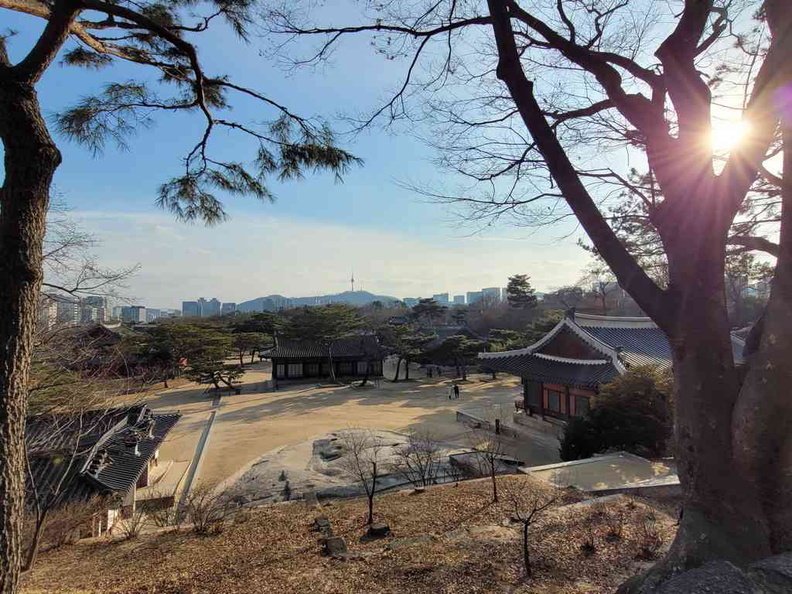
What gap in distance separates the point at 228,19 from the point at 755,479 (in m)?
5.59

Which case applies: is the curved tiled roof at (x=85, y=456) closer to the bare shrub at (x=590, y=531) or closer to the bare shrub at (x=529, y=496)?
the bare shrub at (x=529, y=496)

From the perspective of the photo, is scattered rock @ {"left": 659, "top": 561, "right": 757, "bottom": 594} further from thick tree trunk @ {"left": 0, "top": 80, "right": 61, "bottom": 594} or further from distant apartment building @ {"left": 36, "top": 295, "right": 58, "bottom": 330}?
distant apartment building @ {"left": 36, "top": 295, "right": 58, "bottom": 330}

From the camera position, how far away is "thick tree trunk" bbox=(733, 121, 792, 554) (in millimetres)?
2203

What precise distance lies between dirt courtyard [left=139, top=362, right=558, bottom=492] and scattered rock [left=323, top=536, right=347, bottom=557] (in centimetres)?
793

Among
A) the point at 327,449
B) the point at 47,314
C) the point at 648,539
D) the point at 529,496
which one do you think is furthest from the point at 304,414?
the point at 648,539

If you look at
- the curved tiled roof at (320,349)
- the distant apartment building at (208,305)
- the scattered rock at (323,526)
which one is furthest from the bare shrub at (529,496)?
the distant apartment building at (208,305)

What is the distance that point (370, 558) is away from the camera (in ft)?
14.1

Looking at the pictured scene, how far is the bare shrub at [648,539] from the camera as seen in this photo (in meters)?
3.93

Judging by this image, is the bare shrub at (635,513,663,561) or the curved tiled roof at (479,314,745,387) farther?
the curved tiled roof at (479,314,745,387)

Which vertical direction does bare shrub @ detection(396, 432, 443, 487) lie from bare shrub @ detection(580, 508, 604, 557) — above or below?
below

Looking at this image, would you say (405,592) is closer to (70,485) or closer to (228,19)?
(228,19)

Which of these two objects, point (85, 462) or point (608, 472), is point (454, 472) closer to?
point (608, 472)

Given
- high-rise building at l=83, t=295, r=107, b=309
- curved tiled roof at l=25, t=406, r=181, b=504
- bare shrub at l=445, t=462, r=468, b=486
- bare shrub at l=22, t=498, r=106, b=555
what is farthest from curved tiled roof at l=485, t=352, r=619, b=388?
high-rise building at l=83, t=295, r=107, b=309

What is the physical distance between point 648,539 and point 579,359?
430 inches
